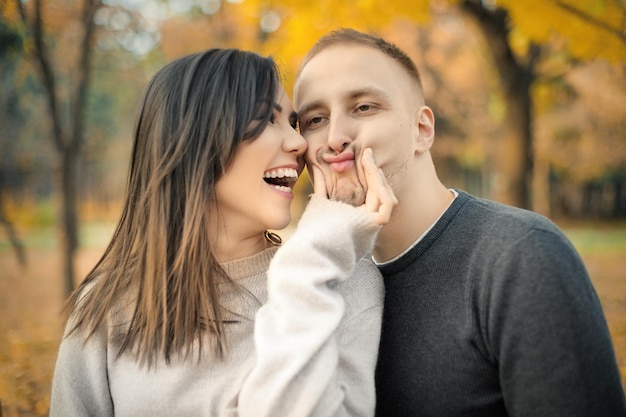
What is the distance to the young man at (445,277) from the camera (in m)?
1.80

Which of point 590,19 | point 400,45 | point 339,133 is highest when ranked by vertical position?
point 400,45

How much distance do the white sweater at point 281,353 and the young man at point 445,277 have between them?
183 millimetres

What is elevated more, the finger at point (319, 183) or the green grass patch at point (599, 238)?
the finger at point (319, 183)

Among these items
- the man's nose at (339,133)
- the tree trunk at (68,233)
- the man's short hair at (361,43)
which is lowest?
the tree trunk at (68,233)

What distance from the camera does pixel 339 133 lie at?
2322 millimetres

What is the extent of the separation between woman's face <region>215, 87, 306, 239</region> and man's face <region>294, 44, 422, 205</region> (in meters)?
0.15

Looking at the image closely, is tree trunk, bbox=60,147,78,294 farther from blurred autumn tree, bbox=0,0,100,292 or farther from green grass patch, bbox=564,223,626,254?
green grass patch, bbox=564,223,626,254

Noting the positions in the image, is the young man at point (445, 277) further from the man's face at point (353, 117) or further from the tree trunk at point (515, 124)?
the tree trunk at point (515, 124)

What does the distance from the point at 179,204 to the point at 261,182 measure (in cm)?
37

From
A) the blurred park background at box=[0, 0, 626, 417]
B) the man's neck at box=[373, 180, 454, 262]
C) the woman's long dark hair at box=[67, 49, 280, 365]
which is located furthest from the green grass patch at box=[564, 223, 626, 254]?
the woman's long dark hair at box=[67, 49, 280, 365]

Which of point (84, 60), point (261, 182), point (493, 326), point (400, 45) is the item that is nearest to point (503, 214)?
point (493, 326)

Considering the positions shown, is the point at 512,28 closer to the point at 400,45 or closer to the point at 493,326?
the point at 493,326

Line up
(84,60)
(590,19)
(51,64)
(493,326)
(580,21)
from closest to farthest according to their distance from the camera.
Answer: (493,326) → (590,19) → (580,21) → (84,60) → (51,64)

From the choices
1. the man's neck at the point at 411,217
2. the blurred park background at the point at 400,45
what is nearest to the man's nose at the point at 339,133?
the man's neck at the point at 411,217
